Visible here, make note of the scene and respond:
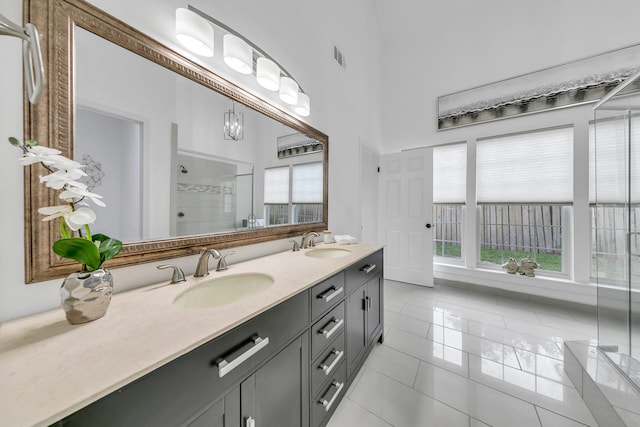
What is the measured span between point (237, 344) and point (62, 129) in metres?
0.93

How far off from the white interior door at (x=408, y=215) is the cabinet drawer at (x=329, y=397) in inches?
94.3

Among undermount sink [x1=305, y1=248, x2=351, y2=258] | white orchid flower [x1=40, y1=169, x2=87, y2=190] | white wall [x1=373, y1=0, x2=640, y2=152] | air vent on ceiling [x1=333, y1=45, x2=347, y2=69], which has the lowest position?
undermount sink [x1=305, y1=248, x2=351, y2=258]

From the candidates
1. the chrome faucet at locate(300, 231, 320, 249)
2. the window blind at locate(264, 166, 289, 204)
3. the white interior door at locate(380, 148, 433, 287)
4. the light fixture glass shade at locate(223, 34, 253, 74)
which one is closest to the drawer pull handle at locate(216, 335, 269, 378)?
the window blind at locate(264, 166, 289, 204)

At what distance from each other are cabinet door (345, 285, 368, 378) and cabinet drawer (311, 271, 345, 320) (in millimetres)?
156

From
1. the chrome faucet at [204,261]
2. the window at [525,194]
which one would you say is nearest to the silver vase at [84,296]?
the chrome faucet at [204,261]

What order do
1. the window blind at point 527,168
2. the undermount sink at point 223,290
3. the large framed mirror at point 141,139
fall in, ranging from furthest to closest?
the window blind at point 527,168, the undermount sink at point 223,290, the large framed mirror at point 141,139

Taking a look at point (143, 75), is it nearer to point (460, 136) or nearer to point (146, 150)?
point (146, 150)

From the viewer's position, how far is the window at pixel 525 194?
2660mm

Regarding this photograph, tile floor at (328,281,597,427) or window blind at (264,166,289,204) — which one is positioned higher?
window blind at (264,166,289,204)

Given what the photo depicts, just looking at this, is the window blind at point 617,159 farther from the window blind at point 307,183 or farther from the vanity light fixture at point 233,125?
the vanity light fixture at point 233,125

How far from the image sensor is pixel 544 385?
1.51m

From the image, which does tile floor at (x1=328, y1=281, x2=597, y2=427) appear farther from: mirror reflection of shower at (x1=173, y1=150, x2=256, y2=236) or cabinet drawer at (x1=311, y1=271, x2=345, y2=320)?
mirror reflection of shower at (x1=173, y1=150, x2=256, y2=236)

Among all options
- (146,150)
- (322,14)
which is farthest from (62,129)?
(322,14)

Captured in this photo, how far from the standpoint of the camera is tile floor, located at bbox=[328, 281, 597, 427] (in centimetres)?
130
